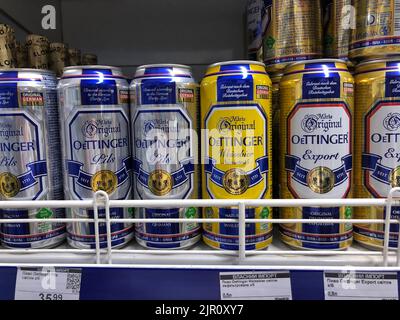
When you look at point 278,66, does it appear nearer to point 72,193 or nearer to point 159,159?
point 159,159

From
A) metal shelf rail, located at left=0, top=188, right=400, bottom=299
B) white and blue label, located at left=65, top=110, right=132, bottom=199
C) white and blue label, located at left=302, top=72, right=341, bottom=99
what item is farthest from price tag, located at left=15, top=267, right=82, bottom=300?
white and blue label, located at left=302, top=72, right=341, bottom=99

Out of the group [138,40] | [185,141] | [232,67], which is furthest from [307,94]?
[138,40]

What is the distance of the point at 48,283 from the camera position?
64 cm

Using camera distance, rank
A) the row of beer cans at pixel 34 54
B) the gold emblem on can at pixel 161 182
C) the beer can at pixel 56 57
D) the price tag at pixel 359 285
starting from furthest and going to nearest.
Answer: the beer can at pixel 56 57
the row of beer cans at pixel 34 54
the gold emblem on can at pixel 161 182
the price tag at pixel 359 285

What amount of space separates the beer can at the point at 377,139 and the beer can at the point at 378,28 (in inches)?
1.0

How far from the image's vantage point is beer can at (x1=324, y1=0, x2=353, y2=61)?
0.77m

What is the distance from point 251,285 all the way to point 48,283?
0.37 metres

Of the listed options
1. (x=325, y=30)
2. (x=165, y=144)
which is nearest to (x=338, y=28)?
(x=325, y=30)

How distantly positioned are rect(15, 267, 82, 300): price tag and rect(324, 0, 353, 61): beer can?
73 cm

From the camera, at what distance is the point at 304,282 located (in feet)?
2.00

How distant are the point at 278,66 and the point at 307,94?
160mm

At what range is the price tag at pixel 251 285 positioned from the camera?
62 cm

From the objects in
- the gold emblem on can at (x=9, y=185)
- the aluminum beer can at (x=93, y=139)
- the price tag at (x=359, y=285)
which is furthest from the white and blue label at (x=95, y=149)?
the price tag at (x=359, y=285)

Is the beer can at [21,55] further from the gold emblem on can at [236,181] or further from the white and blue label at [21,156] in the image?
the gold emblem on can at [236,181]
